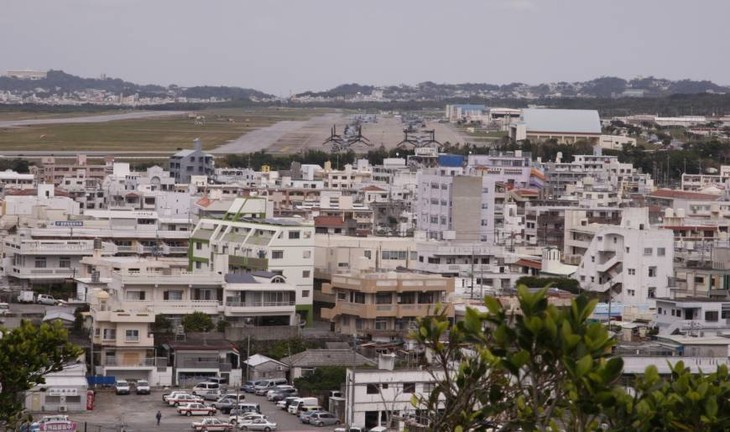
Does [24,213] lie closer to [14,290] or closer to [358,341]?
[14,290]

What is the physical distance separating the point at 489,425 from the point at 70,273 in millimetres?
21153

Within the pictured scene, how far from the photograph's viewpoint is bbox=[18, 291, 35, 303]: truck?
85.4ft

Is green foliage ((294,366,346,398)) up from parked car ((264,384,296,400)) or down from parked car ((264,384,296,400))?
up

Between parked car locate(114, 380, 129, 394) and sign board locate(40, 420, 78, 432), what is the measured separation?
9.38ft

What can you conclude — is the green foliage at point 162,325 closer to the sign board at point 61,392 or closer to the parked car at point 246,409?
the sign board at point 61,392

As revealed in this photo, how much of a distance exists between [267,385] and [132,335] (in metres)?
1.94

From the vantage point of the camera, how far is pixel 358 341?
21453 millimetres

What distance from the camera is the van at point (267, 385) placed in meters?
19.6

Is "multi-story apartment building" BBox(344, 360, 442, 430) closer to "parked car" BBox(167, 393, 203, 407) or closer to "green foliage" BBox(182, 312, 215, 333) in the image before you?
"parked car" BBox(167, 393, 203, 407)

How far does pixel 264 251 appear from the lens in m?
24.6

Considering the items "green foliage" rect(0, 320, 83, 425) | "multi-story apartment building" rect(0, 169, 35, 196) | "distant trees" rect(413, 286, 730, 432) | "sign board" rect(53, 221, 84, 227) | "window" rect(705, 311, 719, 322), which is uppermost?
"distant trees" rect(413, 286, 730, 432)

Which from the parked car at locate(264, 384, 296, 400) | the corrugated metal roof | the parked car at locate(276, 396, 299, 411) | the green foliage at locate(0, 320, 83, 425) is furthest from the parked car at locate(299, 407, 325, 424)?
the corrugated metal roof

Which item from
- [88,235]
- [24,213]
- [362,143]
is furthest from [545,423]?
[362,143]

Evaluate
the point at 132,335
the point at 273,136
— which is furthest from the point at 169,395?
the point at 273,136
